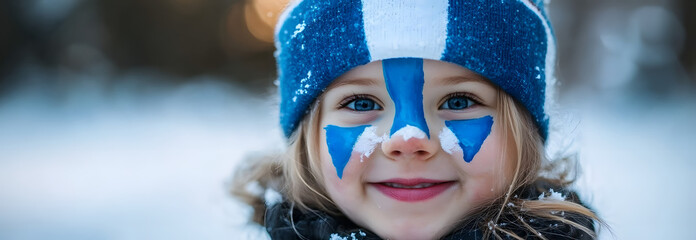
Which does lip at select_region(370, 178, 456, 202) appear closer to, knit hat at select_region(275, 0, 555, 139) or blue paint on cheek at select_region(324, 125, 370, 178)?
blue paint on cheek at select_region(324, 125, 370, 178)

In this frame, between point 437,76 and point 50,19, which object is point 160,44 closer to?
point 50,19

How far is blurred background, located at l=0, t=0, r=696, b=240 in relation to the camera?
148 inches

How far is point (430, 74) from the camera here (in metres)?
1.52

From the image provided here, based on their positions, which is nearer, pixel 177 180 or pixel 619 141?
pixel 177 180

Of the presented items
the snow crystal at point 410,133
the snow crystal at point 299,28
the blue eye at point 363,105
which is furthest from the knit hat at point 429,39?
the snow crystal at point 410,133

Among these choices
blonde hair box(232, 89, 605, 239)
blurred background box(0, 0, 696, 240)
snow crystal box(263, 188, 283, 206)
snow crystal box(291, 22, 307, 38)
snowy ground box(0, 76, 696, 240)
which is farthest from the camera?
blurred background box(0, 0, 696, 240)

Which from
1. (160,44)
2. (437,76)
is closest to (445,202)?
(437,76)

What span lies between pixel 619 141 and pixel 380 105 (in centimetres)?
517

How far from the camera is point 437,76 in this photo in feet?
5.00

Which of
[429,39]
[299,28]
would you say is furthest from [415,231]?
[299,28]

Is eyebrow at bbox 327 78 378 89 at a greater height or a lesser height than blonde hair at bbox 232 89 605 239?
greater

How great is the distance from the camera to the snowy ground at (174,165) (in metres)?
3.58

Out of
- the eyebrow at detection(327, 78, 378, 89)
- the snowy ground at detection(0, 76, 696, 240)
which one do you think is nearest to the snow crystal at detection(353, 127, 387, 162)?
the eyebrow at detection(327, 78, 378, 89)

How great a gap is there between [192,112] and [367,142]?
28.2 ft
